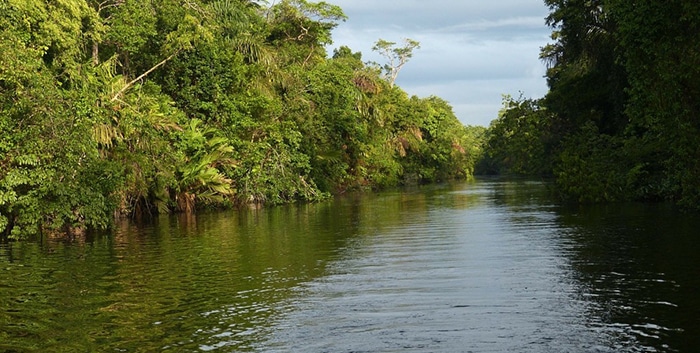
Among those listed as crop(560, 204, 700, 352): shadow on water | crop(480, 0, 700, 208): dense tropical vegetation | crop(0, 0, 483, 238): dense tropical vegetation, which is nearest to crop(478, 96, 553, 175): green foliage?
crop(480, 0, 700, 208): dense tropical vegetation

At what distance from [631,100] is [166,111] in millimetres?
17032

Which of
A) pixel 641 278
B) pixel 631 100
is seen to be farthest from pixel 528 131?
pixel 641 278

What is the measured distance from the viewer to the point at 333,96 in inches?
1852

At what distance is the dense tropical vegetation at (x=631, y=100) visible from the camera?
20359mm

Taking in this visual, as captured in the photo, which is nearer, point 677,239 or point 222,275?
point 222,275

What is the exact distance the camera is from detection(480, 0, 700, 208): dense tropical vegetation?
2036 cm

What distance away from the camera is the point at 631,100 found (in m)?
23.8

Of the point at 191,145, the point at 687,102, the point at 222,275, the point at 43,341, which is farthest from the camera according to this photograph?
the point at 191,145

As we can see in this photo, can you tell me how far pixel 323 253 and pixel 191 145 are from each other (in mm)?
14753

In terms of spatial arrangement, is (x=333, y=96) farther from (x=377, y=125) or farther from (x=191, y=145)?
Result: (x=191, y=145)

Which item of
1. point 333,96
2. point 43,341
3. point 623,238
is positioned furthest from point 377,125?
point 43,341

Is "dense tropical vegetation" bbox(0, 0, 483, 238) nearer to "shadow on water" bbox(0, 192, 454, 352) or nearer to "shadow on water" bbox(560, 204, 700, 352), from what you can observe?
"shadow on water" bbox(0, 192, 454, 352)

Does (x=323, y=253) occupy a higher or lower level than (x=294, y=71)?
lower

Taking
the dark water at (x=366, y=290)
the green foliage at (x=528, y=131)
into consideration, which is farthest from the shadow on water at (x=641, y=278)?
the green foliage at (x=528, y=131)
